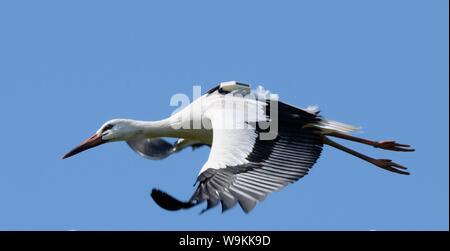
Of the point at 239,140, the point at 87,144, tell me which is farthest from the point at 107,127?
the point at 239,140

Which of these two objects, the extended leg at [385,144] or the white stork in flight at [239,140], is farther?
the extended leg at [385,144]

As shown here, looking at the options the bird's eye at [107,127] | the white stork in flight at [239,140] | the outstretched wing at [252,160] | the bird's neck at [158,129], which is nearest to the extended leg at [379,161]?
the white stork in flight at [239,140]

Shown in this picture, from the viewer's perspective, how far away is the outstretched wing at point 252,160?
37.7 feet

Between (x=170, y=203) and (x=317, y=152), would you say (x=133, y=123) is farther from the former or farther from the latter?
(x=170, y=203)

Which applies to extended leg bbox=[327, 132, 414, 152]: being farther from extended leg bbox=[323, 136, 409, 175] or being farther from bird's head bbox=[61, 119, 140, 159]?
bird's head bbox=[61, 119, 140, 159]

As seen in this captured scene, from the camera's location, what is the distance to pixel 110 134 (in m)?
14.4

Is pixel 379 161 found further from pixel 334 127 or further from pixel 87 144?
pixel 87 144

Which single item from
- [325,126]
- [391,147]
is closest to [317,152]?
[325,126]

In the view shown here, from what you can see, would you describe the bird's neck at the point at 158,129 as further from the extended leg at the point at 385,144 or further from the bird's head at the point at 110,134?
the extended leg at the point at 385,144

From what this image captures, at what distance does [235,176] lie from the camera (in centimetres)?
1181

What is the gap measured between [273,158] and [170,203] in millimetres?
1616

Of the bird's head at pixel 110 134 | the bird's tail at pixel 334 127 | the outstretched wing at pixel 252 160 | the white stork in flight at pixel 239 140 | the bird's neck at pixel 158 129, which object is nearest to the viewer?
the outstretched wing at pixel 252 160

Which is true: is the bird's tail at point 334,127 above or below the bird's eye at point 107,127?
below

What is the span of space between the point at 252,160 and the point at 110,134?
8.62ft
